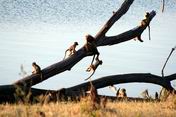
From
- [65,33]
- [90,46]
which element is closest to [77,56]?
[90,46]

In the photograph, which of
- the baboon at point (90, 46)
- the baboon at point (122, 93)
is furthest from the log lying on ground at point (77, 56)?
the baboon at point (122, 93)

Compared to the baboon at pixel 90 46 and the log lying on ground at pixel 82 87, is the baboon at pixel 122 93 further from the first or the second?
the baboon at pixel 90 46

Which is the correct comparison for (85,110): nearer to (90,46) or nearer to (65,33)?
(90,46)

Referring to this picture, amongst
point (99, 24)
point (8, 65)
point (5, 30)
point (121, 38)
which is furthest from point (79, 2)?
point (121, 38)

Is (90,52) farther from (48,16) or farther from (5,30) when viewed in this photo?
(48,16)

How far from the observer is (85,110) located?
977cm

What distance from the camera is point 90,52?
12.5m

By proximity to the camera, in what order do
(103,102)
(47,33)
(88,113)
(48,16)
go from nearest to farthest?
(88,113) < (103,102) < (47,33) < (48,16)

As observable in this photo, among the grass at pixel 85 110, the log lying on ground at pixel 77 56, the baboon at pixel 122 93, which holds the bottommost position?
the grass at pixel 85 110

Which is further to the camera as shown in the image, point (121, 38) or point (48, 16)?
point (48, 16)

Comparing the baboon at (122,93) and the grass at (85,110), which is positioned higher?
the baboon at (122,93)

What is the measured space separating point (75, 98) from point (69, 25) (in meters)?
19.4

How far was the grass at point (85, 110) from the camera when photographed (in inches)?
364

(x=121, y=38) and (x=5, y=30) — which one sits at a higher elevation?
(x=5, y=30)
